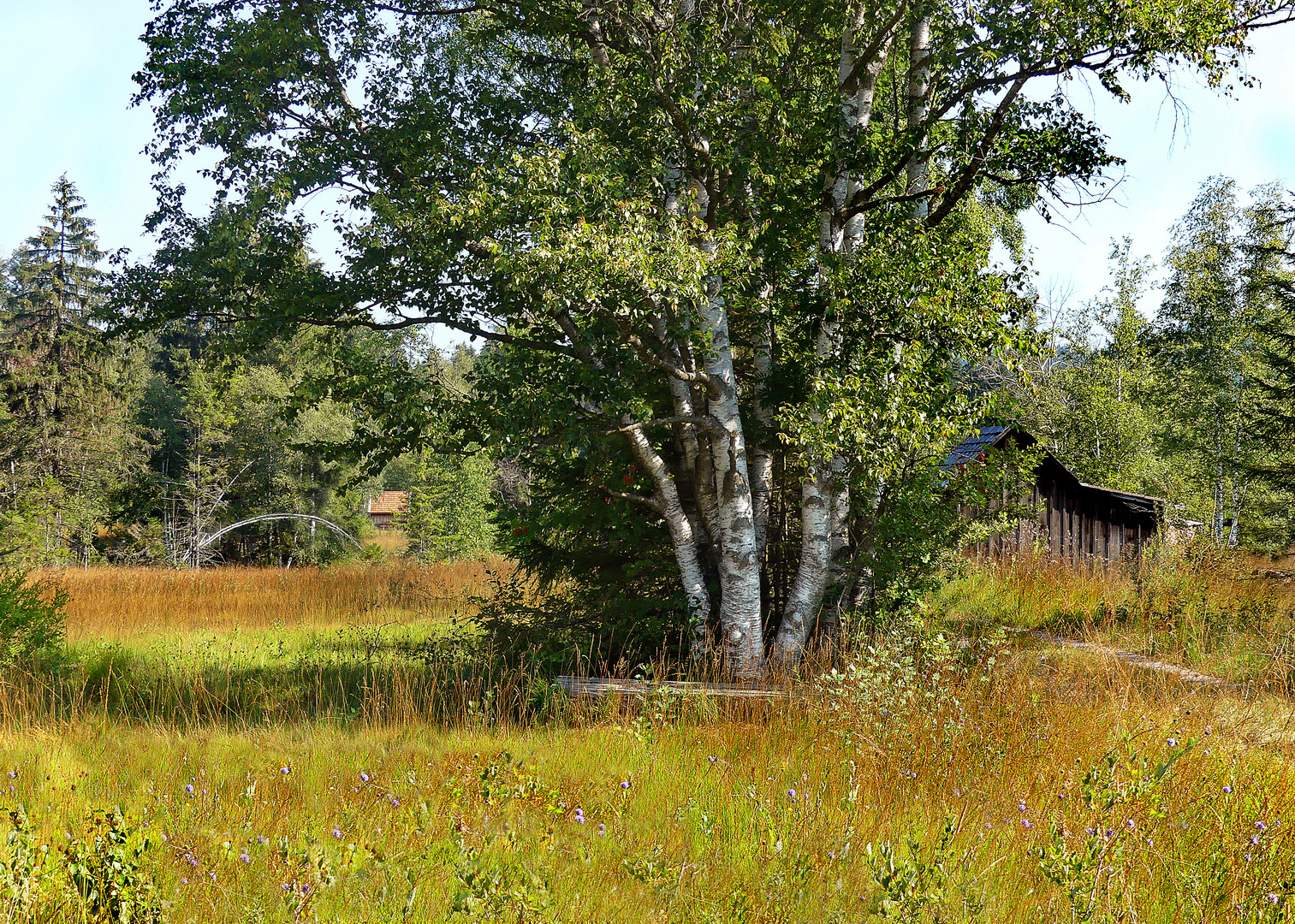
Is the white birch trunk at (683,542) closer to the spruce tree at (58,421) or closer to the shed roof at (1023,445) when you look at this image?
the shed roof at (1023,445)

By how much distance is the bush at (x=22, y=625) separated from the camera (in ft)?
27.2

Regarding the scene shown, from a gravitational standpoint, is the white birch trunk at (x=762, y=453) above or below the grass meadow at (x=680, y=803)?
above

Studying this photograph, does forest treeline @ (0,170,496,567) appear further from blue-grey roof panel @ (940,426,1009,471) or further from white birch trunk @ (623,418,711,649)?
white birch trunk @ (623,418,711,649)

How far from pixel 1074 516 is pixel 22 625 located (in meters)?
18.1

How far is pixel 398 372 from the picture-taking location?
7457 mm

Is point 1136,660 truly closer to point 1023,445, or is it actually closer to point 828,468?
point 828,468

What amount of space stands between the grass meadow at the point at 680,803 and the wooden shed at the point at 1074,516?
359 inches

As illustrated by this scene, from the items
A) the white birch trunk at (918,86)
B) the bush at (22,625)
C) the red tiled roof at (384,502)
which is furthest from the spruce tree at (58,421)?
the red tiled roof at (384,502)

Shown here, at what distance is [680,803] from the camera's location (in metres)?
4.32

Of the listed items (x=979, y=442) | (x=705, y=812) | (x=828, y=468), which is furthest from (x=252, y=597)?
(x=979, y=442)

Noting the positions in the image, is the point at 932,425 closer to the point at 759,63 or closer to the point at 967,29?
the point at 967,29

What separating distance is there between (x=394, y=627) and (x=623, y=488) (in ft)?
20.9

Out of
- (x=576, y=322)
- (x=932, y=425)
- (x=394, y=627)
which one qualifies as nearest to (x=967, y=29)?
(x=932, y=425)

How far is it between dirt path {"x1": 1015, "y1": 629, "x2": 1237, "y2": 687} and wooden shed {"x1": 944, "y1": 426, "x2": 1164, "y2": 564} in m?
5.76
